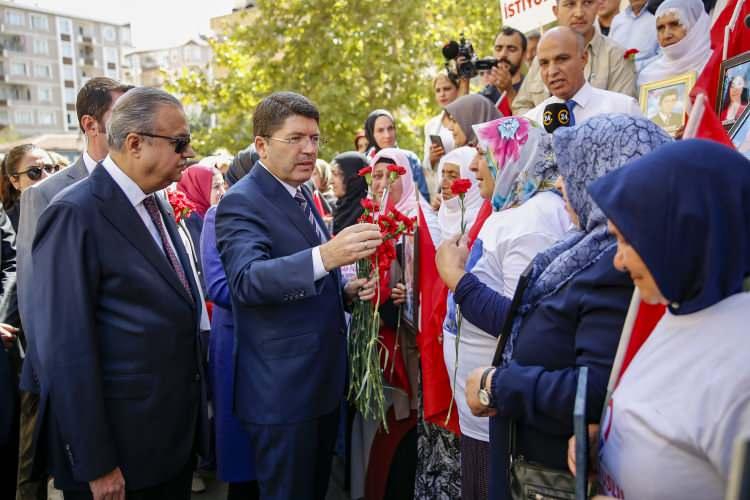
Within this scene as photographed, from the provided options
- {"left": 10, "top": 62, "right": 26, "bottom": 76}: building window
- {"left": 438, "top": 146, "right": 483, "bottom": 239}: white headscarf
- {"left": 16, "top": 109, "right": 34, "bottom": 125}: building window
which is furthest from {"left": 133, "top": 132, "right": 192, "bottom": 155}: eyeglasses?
{"left": 10, "top": 62, "right": 26, "bottom": 76}: building window

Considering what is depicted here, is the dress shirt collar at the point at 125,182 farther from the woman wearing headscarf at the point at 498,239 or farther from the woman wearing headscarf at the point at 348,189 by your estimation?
the woman wearing headscarf at the point at 348,189

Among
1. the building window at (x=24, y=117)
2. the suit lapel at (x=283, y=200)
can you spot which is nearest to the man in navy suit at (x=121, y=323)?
the suit lapel at (x=283, y=200)

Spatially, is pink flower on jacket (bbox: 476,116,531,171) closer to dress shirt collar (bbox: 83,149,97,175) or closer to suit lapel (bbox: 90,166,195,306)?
suit lapel (bbox: 90,166,195,306)

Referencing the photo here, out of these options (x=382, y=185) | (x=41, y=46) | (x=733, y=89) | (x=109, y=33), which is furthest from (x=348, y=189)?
(x=109, y=33)

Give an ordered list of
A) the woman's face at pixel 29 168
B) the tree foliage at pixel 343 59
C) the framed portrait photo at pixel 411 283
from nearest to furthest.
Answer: the framed portrait photo at pixel 411 283 → the woman's face at pixel 29 168 → the tree foliage at pixel 343 59

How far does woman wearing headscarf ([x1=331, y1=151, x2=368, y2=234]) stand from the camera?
494 centimetres

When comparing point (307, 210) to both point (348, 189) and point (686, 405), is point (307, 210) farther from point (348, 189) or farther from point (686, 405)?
point (686, 405)

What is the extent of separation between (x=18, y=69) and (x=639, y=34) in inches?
3894

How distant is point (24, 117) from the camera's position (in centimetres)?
8600

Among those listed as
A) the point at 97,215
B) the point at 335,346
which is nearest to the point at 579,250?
the point at 335,346

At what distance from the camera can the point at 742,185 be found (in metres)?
1.41

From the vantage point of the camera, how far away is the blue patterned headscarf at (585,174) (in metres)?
1.90

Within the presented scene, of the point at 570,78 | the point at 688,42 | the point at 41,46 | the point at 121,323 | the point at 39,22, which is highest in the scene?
the point at 39,22

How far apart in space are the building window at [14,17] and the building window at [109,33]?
13035 mm
